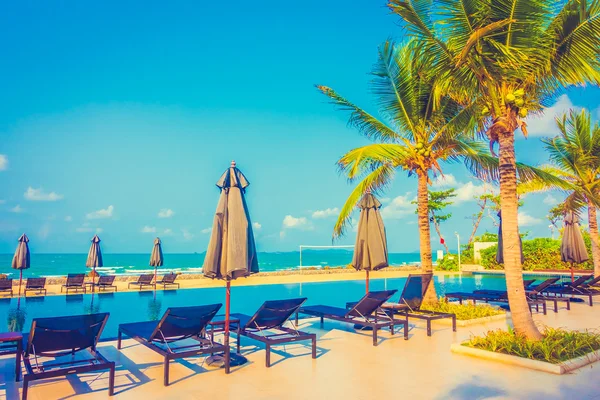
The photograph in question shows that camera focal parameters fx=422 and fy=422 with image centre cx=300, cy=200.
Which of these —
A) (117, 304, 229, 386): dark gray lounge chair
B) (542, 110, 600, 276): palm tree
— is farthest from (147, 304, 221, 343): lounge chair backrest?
(542, 110, 600, 276): palm tree

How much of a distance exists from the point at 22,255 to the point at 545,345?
600 inches

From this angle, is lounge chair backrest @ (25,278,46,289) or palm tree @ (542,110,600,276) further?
lounge chair backrest @ (25,278,46,289)

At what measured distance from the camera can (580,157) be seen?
13570 mm

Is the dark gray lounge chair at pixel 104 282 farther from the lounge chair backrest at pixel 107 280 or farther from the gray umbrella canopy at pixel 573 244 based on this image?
the gray umbrella canopy at pixel 573 244

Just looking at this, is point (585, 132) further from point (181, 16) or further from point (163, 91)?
point (163, 91)

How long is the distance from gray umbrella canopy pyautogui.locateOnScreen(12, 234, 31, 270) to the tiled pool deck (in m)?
10.2

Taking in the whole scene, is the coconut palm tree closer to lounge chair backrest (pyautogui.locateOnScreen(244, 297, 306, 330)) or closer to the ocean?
lounge chair backrest (pyautogui.locateOnScreen(244, 297, 306, 330))

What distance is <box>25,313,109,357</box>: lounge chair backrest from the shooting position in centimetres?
406

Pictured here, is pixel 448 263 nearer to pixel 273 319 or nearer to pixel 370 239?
pixel 370 239

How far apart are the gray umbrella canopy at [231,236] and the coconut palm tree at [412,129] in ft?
13.5

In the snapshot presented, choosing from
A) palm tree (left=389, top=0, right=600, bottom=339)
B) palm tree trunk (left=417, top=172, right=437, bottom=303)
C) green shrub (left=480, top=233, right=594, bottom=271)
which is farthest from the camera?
green shrub (left=480, top=233, right=594, bottom=271)

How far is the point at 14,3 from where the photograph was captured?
989 inches

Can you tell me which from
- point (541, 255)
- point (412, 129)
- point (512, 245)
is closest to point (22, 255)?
point (412, 129)

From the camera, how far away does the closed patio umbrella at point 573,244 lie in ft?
42.6
